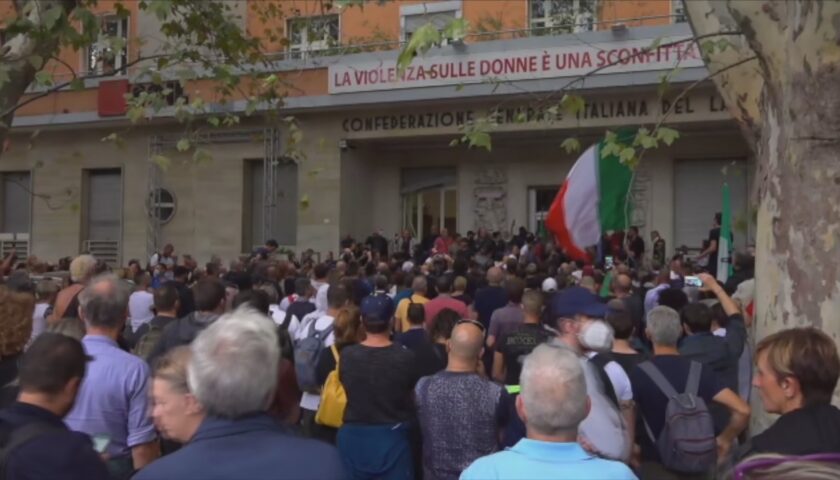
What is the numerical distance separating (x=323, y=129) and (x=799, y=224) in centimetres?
1939

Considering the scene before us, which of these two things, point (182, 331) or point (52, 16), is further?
point (52, 16)

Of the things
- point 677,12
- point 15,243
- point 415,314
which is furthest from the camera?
point 15,243

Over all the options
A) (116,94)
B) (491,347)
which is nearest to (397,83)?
(116,94)

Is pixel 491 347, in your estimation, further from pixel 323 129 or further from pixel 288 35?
pixel 288 35

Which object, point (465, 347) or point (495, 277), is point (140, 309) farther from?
point (465, 347)

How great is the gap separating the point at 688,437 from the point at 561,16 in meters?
17.8

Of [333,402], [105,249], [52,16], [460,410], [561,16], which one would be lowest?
[333,402]

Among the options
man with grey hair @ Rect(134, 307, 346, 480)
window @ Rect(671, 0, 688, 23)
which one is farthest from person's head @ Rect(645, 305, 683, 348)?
window @ Rect(671, 0, 688, 23)

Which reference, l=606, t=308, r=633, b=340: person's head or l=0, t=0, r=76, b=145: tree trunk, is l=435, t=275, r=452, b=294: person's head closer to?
l=606, t=308, r=633, b=340: person's head

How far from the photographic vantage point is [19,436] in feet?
10.7

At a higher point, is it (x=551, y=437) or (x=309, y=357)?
(x=551, y=437)

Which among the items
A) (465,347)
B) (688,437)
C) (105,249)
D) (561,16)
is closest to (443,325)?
(465,347)

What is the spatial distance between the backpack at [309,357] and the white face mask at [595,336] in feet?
7.29

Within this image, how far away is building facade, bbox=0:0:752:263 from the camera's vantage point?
20.3 meters
